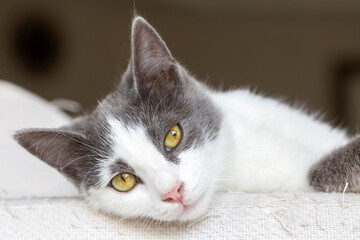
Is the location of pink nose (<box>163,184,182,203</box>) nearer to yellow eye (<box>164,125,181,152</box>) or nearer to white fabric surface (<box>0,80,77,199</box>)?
yellow eye (<box>164,125,181,152</box>)

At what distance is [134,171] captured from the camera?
3.91 feet

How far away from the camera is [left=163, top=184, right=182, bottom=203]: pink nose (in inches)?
43.3

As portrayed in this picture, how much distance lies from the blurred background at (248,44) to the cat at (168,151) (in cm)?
359

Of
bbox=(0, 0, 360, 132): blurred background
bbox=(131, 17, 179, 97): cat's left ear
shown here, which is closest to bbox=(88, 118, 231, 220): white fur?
bbox=(131, 17, 179, 97): cat's left ear

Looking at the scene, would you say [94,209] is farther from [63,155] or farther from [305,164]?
[305,164]

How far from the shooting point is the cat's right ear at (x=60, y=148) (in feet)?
4.15

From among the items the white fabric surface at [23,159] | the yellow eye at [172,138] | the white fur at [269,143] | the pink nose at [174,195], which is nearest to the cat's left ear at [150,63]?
the yellow eye at [172,138]

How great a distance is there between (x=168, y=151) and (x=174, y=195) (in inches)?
6.1

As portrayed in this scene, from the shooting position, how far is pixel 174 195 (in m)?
1.10

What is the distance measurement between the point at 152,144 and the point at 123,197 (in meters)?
0.18

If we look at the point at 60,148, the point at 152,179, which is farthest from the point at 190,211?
the point at 60,148

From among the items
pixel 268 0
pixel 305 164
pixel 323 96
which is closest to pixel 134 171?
pixel 305 164

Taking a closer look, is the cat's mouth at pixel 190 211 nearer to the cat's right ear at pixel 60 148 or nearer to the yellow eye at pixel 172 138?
the yellow eye at pixel 172 138

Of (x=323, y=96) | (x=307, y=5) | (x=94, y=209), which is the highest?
(x=307, y=5)
